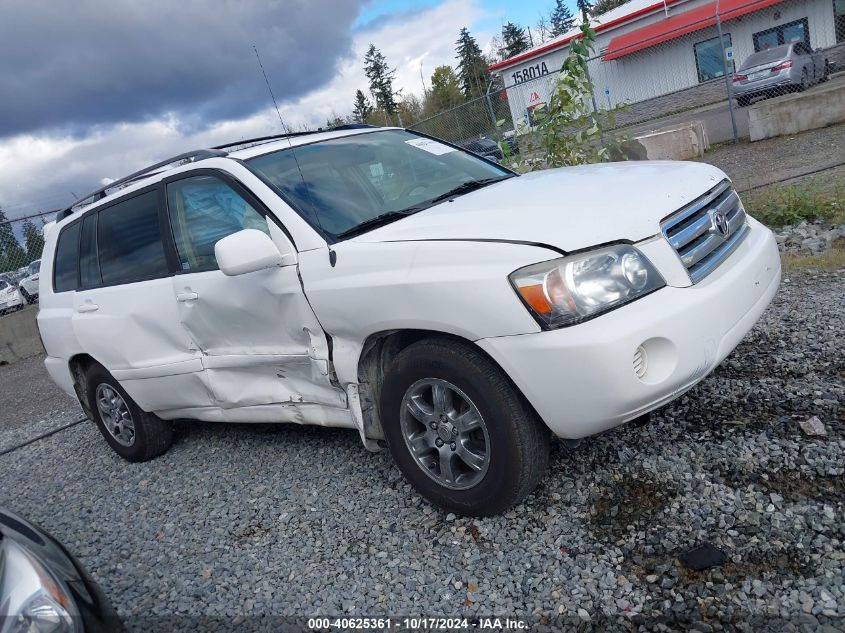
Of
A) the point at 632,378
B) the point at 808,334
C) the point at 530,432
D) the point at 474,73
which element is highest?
the point at 474,73

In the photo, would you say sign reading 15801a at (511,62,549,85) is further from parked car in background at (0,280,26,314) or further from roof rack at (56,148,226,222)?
roof rack at (56,148,226,222)

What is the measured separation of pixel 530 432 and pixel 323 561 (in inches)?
43.7

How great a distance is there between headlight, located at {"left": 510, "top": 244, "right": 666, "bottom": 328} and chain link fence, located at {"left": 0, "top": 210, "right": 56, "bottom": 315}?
11.7m

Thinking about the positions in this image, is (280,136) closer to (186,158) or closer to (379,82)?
(186,158)

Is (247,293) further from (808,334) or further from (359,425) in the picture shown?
(808,334)

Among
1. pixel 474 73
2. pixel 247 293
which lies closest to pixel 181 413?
pixel 247 293

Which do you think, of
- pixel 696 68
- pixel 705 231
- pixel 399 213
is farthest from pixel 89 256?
pixel 696 68

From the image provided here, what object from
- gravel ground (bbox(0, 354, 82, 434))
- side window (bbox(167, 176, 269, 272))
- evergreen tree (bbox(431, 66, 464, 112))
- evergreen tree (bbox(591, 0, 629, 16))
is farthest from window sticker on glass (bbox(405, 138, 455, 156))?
evergreen tree (bbox(591, 0, 629, 16))

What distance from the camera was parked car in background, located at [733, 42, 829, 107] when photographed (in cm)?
1939

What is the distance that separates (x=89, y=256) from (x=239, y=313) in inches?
72.3

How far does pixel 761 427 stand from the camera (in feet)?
10.5

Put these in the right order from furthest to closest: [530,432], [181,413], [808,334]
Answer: [181,413]
[808,334]
[530,432]

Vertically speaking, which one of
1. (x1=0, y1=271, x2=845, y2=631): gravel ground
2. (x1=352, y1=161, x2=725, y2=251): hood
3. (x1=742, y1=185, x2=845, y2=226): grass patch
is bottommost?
(x1=742, y1=185, x2=845, y2=226): grass patch

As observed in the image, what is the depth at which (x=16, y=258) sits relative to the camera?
12367 mm
